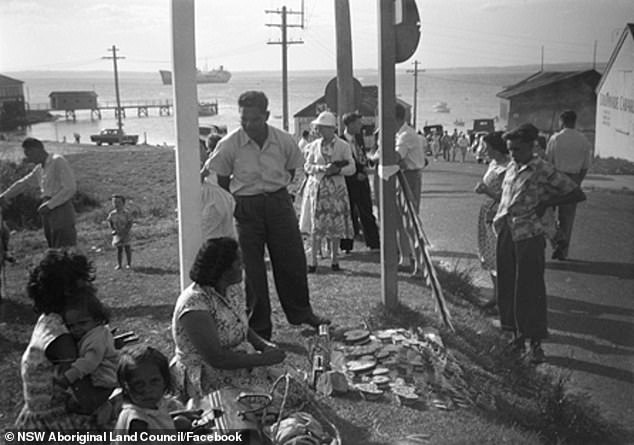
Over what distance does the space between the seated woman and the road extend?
8.04ft

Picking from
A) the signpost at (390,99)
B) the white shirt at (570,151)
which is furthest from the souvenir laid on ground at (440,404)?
the white shirt at (570,151)

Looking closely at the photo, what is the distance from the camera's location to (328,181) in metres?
6.80

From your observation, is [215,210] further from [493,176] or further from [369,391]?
[493,176]

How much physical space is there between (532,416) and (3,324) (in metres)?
4.12

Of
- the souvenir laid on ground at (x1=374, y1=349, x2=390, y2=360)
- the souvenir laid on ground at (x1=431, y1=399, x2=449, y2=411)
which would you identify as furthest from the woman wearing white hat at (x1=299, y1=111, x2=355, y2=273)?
the souvenir laid on ground at (x1=431, y1=399, x2=449, y2=411)

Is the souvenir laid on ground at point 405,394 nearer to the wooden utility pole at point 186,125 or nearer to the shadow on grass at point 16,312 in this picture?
the wooden utility pole at point 186,125

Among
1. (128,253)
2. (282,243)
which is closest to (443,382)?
(282,243)

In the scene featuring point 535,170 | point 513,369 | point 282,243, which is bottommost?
point 513,369

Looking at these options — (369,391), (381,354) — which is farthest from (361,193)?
(369,391)

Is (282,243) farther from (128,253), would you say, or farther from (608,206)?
(608,206)

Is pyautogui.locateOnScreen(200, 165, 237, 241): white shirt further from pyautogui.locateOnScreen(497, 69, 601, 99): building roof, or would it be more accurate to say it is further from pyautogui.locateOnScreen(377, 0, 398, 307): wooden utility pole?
pyautogui.locateOnScreen(497, 69, 601, 99): building roof

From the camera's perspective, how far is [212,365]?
3.21 meters

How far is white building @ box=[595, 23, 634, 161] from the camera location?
4957 mm

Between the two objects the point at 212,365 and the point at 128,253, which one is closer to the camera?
the point at 212,365
